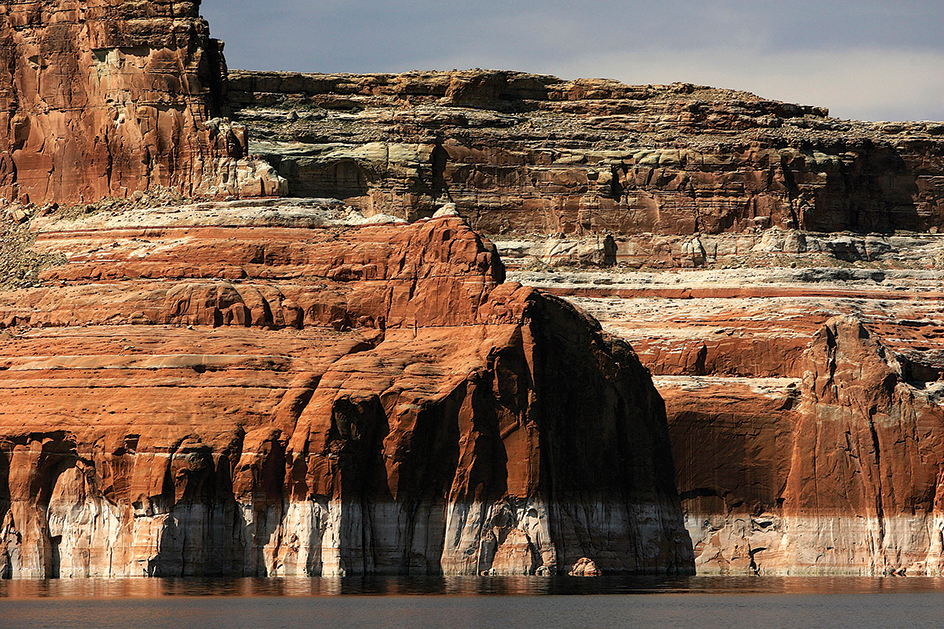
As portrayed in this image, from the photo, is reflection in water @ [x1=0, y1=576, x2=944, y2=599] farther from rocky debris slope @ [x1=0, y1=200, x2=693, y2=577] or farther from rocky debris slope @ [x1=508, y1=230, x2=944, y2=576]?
rocky debris slope @ [x1=508, y1=230, x2=944, y2=576]

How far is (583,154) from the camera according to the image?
465 feet

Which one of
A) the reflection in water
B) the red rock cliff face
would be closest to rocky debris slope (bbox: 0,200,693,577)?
the reflection in water

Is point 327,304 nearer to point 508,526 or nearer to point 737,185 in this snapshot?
point 508,526

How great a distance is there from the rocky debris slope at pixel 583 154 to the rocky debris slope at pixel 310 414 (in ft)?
135

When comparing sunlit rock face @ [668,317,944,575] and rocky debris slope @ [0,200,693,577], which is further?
sunlit rock face @ [668,317,944,575]

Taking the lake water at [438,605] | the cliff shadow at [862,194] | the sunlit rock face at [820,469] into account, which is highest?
the cliff shadow at [862,194]

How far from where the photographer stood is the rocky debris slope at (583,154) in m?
139

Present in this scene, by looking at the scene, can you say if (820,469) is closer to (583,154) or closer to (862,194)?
(862,194)

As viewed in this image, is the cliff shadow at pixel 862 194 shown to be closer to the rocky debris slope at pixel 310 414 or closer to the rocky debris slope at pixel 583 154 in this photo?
the rocky debris slope at pixel 583 154

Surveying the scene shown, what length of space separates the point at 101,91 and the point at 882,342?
1681 inches

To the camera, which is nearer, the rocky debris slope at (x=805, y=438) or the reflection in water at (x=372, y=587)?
the reflection in water at (x=372, y=587)

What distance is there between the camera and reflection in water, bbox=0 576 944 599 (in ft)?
253

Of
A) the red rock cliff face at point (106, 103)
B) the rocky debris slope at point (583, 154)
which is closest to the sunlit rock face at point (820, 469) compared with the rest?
the red rock cliff face at point (106, 103)

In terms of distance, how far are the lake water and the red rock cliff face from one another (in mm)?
29317
